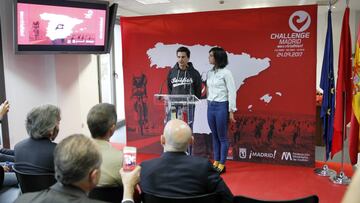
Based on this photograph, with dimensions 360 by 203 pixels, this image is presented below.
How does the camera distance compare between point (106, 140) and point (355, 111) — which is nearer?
point (106, 140)

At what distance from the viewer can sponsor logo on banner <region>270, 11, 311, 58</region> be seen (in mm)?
4441

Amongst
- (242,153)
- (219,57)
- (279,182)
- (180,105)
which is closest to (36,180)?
(180,105)

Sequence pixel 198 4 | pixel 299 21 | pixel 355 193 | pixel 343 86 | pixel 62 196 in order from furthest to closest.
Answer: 1. pixel 198 4
2. pixel 299 21
3. pixel 343 86
4. pixel 62 196
5. pixel 355 193

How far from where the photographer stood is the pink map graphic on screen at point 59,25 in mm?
4180

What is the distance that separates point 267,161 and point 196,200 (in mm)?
3183

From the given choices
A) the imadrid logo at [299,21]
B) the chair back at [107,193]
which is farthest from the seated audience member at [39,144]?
the imadrid logo at [299,21]

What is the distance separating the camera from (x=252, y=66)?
4.73 m

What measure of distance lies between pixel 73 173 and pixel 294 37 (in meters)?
3.80

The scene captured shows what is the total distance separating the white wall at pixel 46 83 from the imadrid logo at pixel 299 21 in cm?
348

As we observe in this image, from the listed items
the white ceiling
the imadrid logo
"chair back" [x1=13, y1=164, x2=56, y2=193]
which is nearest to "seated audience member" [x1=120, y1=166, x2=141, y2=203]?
"chair back" [x1=13, y1=164, x2=56, y2=193]

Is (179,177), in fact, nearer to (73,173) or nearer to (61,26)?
(73,173)

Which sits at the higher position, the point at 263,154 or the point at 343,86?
the point at 343,86

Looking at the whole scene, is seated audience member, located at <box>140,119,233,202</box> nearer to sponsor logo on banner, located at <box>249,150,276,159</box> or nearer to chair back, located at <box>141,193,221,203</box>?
chair back, located at <box>141,193,221,203</box>

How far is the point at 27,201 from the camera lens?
1503mm
